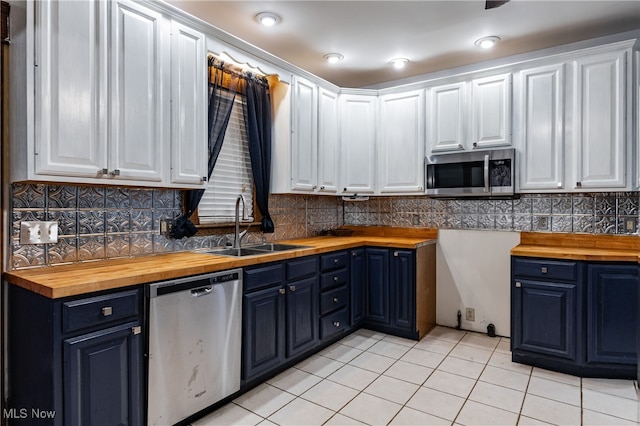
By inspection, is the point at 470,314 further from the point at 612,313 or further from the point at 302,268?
the point at 302,268

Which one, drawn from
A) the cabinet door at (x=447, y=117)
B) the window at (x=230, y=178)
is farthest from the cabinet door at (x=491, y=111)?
the window at (x=230, y=178)

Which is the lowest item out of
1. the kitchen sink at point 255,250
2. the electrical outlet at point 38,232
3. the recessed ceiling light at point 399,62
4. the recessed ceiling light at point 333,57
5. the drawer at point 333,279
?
the drawer at point 333,279

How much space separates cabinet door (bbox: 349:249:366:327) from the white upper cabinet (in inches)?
50.4

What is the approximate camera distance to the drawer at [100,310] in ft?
5.37

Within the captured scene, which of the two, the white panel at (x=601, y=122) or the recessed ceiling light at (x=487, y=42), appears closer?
the white panel at (x=601, y=122)

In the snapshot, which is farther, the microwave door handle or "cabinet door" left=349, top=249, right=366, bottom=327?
"cabinet door" left=349, top=249, right=366, bottom=327

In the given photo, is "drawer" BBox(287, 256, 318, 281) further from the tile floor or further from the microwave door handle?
the microwave door handle

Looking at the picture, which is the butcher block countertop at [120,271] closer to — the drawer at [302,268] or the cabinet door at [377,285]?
the drawer at [302,268]

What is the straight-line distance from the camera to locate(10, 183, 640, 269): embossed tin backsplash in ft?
6.89

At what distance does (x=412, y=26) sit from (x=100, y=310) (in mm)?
2901

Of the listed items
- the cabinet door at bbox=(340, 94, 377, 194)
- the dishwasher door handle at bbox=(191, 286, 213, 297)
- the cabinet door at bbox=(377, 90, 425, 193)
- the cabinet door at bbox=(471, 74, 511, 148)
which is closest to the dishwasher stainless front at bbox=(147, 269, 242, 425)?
the dishwasher door handle at bbox=(191, 286, 213, 297)

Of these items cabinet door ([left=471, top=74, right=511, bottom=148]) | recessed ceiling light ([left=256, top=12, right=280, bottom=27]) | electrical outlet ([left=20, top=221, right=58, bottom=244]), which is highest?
recessed ceiling light ([left=256, top=12, right=280, bottom=27])

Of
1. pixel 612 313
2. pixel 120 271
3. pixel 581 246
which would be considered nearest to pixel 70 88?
pixel 120 271

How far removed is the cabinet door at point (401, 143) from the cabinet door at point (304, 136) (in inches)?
30.7
